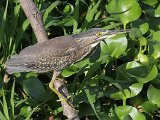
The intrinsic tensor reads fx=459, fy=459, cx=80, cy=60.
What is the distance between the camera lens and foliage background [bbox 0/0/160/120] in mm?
2691

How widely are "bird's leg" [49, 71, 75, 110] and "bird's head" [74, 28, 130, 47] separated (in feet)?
0.88

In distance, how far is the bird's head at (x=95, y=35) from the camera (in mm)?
2414

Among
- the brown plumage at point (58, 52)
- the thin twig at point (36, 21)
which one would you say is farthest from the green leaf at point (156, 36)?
the thin twig at point (36, 21)

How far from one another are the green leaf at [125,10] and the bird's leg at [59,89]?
0.64m

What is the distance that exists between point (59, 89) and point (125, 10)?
73cm

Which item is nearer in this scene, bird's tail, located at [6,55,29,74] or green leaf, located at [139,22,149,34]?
bird's tail, located at [6,55,29,74]

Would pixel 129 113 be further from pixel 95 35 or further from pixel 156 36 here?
pixel 156 36

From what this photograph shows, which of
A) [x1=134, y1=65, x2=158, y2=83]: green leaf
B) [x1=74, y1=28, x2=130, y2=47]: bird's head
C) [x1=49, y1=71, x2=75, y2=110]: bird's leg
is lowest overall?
[x1=134, y1=65, x2=158, y2=83]: green leaf

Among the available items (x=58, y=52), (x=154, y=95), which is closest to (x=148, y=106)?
(x=154, y=95)

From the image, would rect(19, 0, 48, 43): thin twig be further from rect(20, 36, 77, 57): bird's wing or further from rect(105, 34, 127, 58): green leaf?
rect(105, 34, 127, 58): green leaf

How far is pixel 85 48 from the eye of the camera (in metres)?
2.51

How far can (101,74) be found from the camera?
9.58 ft

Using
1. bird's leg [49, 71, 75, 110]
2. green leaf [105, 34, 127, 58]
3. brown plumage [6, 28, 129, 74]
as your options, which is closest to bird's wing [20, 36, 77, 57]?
brown plumage [6, 28, 129, 74]

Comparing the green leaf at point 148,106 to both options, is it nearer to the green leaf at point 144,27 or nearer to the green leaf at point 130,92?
the green leaf at point 130,92
